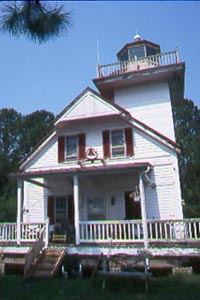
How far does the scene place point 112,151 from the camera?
1470 centimetres

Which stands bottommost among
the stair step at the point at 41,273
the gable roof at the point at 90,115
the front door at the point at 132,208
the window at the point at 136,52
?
the stair step at the point at 41,273

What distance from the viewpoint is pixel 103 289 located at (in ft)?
26.4

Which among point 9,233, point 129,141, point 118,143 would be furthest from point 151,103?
point 9,233

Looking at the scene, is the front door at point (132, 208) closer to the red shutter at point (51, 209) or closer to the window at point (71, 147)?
the window at point (71, 147)

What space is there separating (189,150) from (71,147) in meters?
23.7

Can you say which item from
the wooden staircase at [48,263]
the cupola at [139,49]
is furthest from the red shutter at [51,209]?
the cupola at [139,49]

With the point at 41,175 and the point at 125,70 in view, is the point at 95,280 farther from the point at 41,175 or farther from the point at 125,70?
the point at 125,70

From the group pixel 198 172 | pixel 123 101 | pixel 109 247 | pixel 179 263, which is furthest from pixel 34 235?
pixel 198 172

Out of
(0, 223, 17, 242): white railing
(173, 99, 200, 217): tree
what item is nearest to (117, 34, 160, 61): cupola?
(173, 99, 200, 217): tree

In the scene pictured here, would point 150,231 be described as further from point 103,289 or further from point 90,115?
point 90,115

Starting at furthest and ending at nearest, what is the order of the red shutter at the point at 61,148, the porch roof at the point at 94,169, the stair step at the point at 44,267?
the red shutter at the point at 61,148, the porch roof at the point at 94,169, the stair step at the point at 44,267

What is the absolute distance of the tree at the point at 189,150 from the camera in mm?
30819

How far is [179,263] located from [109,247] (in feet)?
8.01

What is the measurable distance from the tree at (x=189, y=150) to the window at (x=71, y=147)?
1464cm
